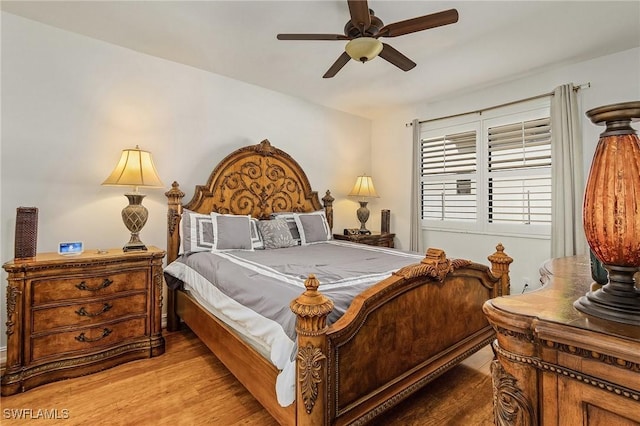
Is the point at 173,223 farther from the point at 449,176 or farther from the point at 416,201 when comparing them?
the point at 449,176

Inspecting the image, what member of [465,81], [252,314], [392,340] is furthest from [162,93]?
[465,81]

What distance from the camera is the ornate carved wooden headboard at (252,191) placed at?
118 inches

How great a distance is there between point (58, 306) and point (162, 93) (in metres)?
2.08

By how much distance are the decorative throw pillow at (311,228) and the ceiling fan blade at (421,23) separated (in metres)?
2.07

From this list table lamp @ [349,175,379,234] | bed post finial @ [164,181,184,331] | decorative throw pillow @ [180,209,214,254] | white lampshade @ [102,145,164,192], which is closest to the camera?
white lampshade @ [102,145,164,192]

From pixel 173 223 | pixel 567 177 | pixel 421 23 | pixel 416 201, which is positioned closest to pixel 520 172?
pixel 567 177

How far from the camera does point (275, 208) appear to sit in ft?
12.2

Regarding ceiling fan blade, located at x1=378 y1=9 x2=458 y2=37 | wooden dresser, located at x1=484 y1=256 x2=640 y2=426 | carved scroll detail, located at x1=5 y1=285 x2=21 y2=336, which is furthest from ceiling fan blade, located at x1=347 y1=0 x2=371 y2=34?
carved scroll detail, located at x1=5 y1=285 x2=21 y2=336

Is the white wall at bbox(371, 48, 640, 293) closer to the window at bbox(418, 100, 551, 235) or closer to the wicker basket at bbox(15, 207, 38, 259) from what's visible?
the window at bbox(418, 100, 551, 235)

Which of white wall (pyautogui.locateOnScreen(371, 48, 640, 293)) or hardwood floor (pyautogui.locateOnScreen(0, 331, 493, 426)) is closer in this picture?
hardwood floor (pyautogui.locateOnScreen(0, 331, 493, 426))

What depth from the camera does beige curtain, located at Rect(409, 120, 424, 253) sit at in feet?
13.7

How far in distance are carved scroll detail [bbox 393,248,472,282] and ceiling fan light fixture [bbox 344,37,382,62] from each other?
54.0 inches

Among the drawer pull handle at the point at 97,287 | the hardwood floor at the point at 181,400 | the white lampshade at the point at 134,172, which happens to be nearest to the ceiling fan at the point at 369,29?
the white lampshade at the point at 134,172

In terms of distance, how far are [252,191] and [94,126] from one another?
5.14ft
